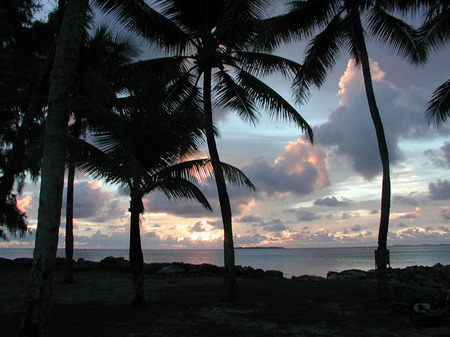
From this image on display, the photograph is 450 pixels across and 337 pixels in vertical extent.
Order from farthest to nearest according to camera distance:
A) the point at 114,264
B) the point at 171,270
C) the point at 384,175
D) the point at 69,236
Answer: the point at 114,264 < the point at 171,270 < the point at 69,236 < the point at 384,175

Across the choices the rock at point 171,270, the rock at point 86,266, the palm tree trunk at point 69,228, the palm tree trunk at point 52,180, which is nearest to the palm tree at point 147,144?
the palm tree trunk at point 52,180

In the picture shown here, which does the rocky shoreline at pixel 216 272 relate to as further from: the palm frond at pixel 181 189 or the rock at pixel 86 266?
the palm frond at pixel 181 189

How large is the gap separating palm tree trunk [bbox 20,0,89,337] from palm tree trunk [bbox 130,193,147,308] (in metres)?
4.61

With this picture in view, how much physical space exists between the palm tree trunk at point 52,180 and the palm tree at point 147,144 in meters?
3.87

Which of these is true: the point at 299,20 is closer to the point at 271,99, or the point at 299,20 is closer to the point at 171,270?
the point at 271,99

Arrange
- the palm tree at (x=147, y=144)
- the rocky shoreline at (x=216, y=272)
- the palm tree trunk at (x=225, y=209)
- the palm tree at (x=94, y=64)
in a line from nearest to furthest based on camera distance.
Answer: the palm tree at (x=147, y=144) → the palm tree trunk at (x=225, y=209) → the palm tree at (x=94, y=64) → the rocky shoreline at (x=216, y=272)

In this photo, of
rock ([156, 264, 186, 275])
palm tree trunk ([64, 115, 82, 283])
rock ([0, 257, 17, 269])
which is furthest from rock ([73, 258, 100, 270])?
palm tree trunk ([64, 115, 82, 283])

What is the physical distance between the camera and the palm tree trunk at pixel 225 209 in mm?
11742

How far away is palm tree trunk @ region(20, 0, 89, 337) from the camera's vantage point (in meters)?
5.29

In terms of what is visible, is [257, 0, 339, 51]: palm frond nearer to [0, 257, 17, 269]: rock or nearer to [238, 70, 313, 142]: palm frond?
[238, 70, 313, 142]: palm frond

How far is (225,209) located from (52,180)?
24.0 feet

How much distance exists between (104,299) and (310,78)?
10.2 metres

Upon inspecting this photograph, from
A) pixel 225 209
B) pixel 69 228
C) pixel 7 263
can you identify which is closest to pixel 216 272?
pixel 69 228

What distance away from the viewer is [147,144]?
35.3 ft
